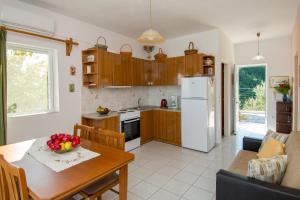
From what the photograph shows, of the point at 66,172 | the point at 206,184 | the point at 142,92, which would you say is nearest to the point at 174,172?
the point at 206,184

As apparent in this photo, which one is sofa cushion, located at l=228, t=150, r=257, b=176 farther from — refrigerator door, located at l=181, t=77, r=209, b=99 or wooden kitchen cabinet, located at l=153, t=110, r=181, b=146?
wooden kitchen cabinet, located at l=153, t=110, r=181, b=146

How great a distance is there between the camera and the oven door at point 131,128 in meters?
3.80

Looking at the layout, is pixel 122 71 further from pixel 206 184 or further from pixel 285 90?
pixel 285 90

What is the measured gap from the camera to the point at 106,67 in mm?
3629

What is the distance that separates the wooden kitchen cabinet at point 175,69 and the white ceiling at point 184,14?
64cm

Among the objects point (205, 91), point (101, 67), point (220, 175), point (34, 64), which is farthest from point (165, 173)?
point (34, 64)

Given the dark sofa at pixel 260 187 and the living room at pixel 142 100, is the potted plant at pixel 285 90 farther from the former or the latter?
the dark sofa at pixel 260 187

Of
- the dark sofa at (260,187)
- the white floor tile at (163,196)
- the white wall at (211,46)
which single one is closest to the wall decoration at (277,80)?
the white wall at (211,46)

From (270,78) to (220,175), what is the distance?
192 inches

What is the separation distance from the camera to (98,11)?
10.1ft

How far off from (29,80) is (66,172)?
2220mm

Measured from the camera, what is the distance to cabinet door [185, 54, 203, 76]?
3.97m

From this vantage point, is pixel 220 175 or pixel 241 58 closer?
pixel 220 175

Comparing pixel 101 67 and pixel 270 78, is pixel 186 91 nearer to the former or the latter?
pixel 101 67
